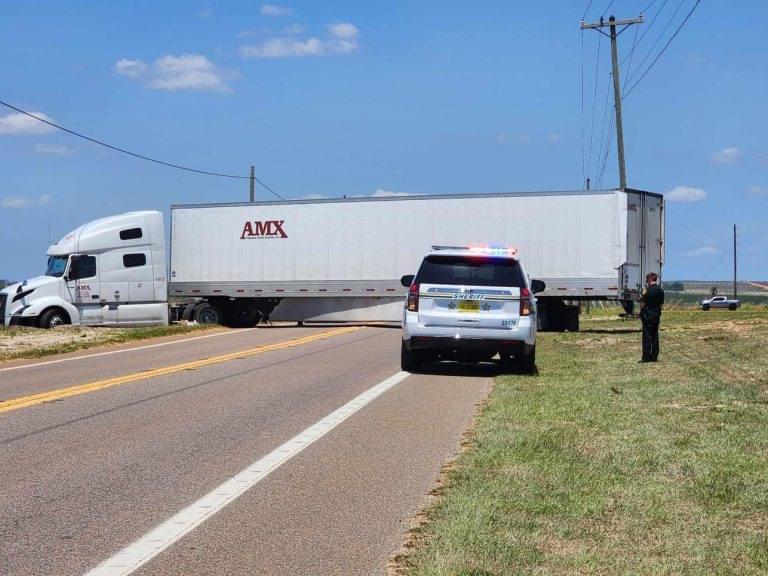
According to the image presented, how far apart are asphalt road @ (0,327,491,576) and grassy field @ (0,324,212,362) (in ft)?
19.2

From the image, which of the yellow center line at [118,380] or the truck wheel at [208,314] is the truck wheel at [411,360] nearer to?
the yellow center line at [118,380]

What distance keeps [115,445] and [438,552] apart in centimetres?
440

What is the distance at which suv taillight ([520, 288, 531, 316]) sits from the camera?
624 inches

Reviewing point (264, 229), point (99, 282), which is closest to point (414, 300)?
point (99, 282)

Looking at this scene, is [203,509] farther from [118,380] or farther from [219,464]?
[118,380]

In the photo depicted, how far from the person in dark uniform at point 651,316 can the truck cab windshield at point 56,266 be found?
19816 millimetres

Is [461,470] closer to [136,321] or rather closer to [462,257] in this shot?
[462,257]

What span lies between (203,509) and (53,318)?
87.8 ft

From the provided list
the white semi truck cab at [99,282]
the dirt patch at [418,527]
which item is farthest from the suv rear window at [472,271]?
the white semi truck cab at [99,282]

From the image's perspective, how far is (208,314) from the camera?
36906 millimetres

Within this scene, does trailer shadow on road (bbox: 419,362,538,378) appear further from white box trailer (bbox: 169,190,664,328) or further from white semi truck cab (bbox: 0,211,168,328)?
white semi truck cab (bbox: 0,211,168,328)

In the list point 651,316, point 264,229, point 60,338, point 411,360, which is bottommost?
point 60,338

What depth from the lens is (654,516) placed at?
6070 mm

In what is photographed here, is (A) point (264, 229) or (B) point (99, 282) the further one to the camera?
(A) point (264, 229)
